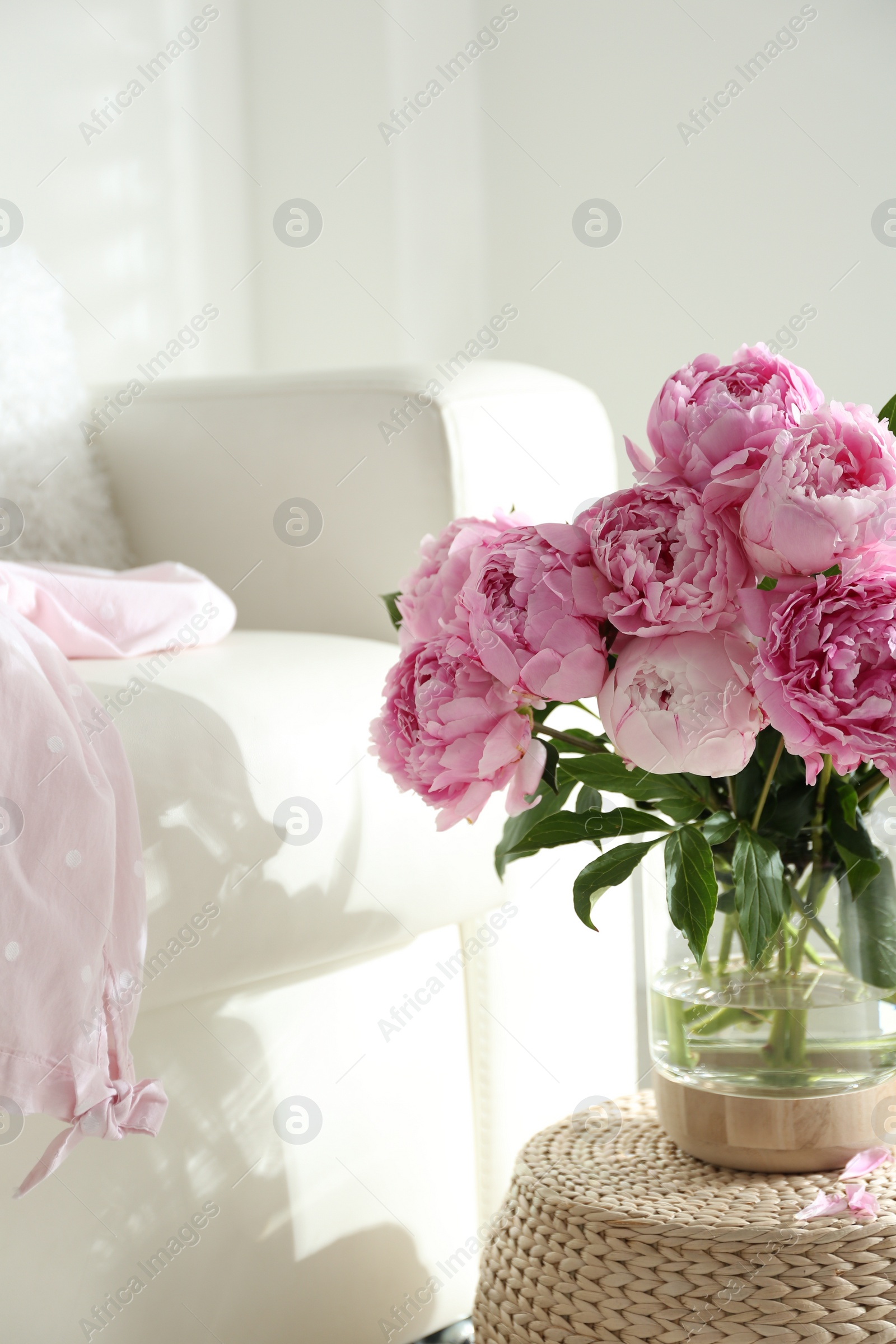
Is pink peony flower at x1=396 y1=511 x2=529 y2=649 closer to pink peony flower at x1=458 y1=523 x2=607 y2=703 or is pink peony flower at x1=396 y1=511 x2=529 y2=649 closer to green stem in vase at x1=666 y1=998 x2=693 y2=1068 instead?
pink peony flower at x1=458 y1=523 x2=607 y2=703

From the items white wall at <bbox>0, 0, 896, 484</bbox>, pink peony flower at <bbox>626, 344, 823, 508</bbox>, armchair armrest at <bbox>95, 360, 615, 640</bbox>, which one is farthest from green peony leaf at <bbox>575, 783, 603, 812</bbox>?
white wall at <bbox>0, 0, 896, 484</bbox>

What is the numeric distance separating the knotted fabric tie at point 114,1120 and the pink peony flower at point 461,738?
25 centimetres

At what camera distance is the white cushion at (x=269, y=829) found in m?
0.83

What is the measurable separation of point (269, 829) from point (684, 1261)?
37cm

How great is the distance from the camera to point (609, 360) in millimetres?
1928

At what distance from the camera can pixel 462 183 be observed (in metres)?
2.09

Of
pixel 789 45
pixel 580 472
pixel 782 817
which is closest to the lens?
pixel 782 817

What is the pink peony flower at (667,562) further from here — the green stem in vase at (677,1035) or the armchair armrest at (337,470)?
the armchair armrest at (337,470)

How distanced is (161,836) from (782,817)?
39 cm

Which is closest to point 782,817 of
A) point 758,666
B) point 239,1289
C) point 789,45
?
point 758,666

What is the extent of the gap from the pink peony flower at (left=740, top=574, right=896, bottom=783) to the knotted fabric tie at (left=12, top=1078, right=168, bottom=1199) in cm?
43

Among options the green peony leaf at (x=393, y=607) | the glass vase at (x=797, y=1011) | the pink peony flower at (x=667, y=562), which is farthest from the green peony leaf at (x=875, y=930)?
the green peony leaf at (x=393, y=607)

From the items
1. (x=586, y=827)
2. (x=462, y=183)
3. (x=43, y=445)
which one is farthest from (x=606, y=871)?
(x=462, y=183)

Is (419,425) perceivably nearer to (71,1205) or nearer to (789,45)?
(71,1205)
